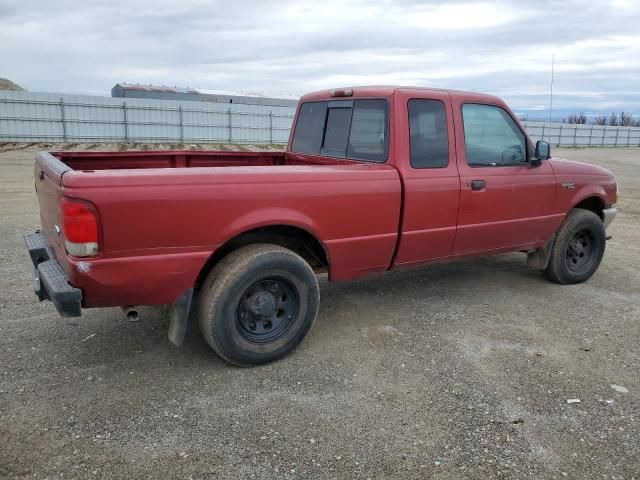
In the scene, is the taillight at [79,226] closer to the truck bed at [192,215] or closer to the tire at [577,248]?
Result: the truck bed at [192,215]

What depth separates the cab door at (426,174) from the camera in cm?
436

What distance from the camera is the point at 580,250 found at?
5.92 m

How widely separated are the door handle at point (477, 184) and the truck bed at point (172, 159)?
1.01 m

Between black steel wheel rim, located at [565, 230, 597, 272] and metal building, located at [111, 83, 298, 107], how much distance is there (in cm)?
3347

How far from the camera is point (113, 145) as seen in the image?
1077 inches

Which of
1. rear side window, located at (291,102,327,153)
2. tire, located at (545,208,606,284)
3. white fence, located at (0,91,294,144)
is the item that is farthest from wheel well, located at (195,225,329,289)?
white fence, located at (0,91,294,144)

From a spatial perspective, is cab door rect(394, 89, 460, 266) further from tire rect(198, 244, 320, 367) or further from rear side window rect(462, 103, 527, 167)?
tire rect(198, 244, 320, 367)

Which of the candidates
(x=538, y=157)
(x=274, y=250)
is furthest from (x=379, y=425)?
(x=538, y=157)

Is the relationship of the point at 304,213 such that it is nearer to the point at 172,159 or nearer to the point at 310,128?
the point at 310,128

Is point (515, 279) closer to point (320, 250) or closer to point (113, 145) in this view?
point (320, 250)

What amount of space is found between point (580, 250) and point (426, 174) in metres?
2.53

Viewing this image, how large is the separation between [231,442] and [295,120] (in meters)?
Result: 3.56

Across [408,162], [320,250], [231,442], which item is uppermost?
[408,162]

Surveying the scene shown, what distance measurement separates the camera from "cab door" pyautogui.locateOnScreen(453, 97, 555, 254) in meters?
4.73
